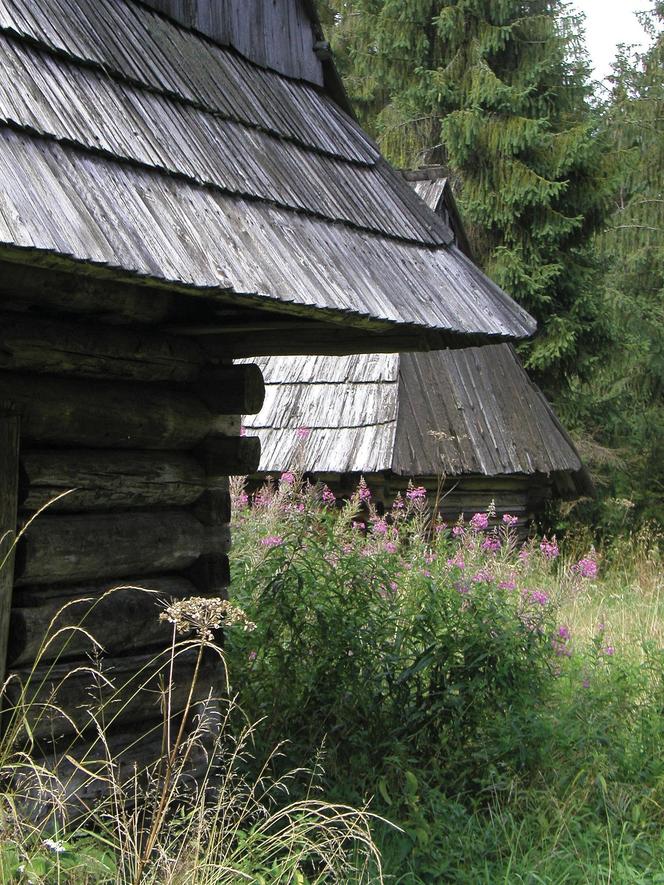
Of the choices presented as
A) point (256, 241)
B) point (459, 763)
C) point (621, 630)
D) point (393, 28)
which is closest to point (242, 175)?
point (256, 241)

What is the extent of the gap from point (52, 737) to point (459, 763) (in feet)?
6.54

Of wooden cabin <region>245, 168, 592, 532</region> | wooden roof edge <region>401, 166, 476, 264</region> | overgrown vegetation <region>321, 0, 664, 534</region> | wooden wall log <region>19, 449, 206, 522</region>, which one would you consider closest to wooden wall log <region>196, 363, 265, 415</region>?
wooden wall log <region>19, 449, 206, 522</region>

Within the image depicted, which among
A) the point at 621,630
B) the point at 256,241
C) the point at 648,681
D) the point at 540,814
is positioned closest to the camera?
the point at 256,241

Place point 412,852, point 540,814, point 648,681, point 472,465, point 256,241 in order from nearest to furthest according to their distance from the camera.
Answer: point 256,241 < point 412,852 < point 540,814 < point 648,681 < point 472,465

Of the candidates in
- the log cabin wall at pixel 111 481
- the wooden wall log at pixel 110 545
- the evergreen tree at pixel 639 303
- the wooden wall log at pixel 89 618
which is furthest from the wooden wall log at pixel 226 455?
the evergreen tree at pixel 639 303

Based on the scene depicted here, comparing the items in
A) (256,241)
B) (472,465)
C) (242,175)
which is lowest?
(472,465)

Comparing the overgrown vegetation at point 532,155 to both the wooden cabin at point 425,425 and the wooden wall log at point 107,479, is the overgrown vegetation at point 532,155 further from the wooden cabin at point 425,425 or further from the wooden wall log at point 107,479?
the wooden wall log at point 107,479

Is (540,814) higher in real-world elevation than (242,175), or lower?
lower

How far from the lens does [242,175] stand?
4348 millimetres

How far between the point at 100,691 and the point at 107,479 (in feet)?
2.91

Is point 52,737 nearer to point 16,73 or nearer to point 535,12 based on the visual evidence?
point 16,73

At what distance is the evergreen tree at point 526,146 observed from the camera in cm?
1384

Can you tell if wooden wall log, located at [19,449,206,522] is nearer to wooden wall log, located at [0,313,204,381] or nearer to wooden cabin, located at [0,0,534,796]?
wooden cabin, located at [0,0,534,796]

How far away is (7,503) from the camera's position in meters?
3.72
